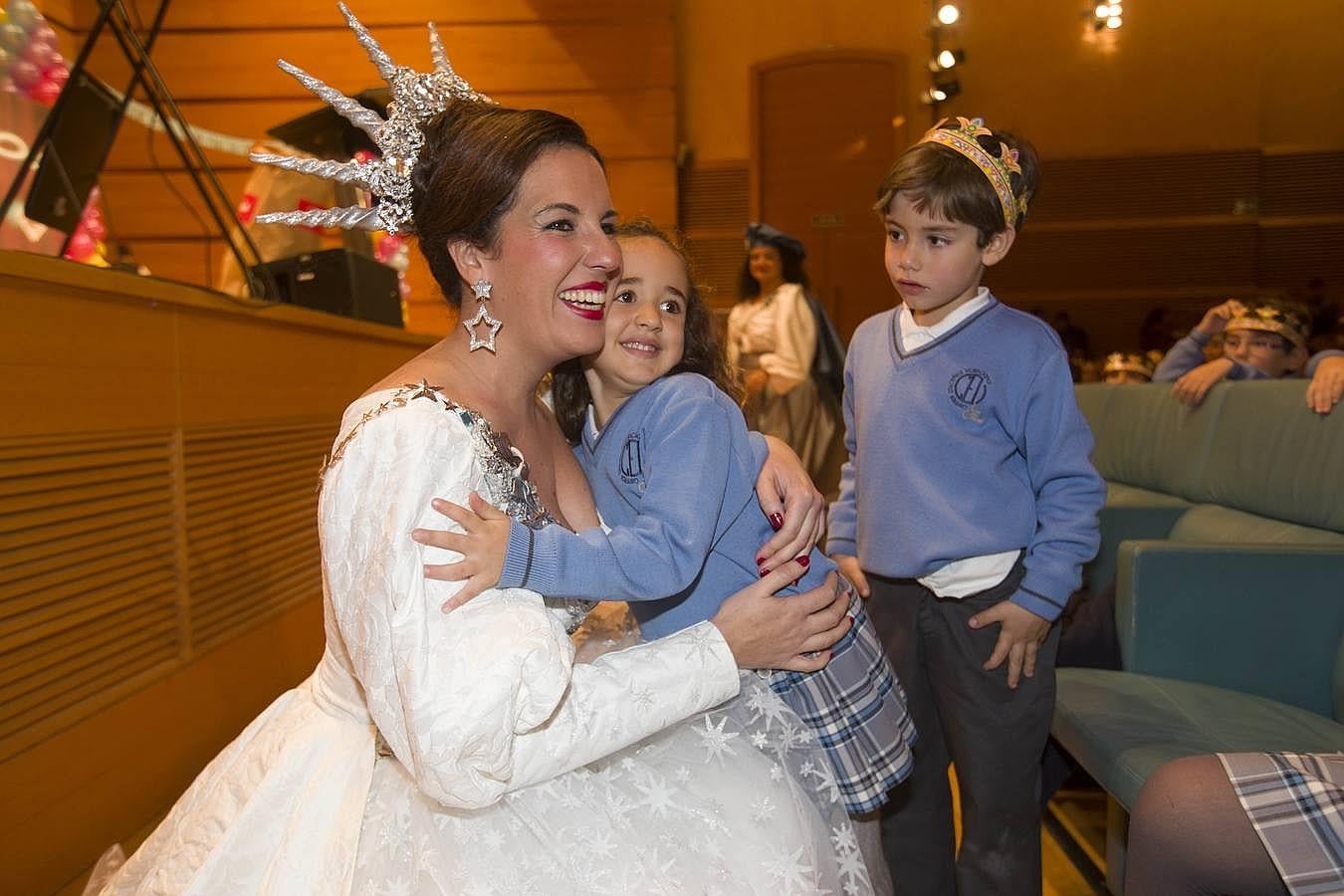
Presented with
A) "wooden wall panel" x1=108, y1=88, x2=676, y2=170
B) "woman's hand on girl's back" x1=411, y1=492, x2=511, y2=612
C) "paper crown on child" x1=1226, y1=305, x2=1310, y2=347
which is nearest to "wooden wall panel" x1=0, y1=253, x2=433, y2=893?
"woman's hand on girl's back" x1=411, y1=492, x2=511, y2=612

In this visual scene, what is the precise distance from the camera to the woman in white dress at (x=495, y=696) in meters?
1.02

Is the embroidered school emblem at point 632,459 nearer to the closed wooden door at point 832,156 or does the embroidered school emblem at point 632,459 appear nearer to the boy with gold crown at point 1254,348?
the boy with gold crown at point 1254,348

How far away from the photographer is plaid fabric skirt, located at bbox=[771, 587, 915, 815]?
130 centimetres

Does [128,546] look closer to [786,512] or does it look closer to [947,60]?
[786,512]

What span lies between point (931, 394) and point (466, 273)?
2.62ft

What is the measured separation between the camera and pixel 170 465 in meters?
2.16

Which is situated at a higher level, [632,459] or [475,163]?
[475,163]

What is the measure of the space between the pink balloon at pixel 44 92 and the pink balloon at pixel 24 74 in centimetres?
2

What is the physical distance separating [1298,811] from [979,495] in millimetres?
611

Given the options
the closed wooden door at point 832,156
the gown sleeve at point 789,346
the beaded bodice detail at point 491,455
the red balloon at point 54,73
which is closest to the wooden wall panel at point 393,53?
the closed wooden door at point 832,156

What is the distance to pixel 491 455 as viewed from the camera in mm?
1148

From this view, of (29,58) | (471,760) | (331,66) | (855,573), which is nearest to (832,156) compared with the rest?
(331,66)

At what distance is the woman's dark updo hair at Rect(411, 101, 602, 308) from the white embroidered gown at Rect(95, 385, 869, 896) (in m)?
0.24

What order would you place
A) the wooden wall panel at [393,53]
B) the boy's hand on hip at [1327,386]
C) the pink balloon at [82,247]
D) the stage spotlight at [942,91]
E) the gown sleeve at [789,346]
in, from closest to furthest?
the boy's hand on hip at [1327,386], the pink balloon at [82,247], the gown sleeve at [789,346], the wooden wall panel at [393,53], the stage spotlight at [942,91]
